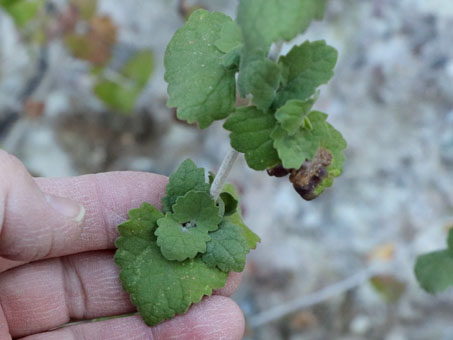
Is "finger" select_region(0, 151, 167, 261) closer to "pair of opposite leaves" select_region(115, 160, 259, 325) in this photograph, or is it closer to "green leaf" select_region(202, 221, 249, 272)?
"pair of opposite leaves" select_region(115, 160, 259, 325)

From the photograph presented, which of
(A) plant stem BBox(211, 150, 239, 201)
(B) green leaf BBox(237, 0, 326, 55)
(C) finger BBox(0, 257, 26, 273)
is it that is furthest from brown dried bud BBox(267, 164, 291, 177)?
(C) finger BBox(0, 257, 26, 273)

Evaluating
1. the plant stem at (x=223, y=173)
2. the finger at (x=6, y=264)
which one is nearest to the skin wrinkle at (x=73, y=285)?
the finger at (x=6, y=264)

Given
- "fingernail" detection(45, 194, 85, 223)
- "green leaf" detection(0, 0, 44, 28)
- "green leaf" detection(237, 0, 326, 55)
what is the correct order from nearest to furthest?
"green leaf" detection(237, 0, 326, 55), "fingernail" detection(45, 194, 85, 223), "green leaf" detection(0, 0, 44, 28)

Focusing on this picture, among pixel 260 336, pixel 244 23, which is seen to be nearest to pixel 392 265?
pixel 260 336

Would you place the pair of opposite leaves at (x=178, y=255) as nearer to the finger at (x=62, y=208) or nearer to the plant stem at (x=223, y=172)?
the plant stem at (x=223, y=172)

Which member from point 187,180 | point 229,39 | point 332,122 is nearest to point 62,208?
point 187,180

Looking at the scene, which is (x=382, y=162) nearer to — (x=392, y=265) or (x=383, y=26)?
(x=392, y=265)

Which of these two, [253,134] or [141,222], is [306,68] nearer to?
[253,134]

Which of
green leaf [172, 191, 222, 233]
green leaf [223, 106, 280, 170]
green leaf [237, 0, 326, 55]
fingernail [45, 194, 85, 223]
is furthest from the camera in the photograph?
green leaf [172, 191, 222, 233]
